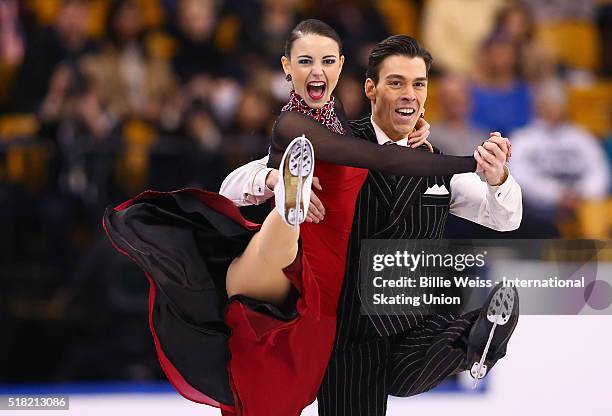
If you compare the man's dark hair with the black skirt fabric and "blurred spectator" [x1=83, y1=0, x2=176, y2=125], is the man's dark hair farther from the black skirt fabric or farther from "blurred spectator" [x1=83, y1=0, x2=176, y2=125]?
"blurred spectator" [x1=83, y1=0, x2=176, y2=125]

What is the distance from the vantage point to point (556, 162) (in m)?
6.91

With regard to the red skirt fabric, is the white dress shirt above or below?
above

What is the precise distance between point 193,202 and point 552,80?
4271 millimetres

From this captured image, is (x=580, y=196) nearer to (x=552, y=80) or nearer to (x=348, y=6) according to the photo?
(x=552, y=80)

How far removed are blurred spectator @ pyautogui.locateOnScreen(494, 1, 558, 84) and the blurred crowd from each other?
0.01 m

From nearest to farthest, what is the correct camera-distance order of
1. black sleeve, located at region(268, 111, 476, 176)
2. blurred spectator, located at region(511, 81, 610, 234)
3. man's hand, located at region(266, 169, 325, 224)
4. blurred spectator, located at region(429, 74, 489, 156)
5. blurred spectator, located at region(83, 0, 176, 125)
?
black sleeve, located at region(268, 111, 476, 176) → man's hand, located at region(266, 169, 325, 224) → blurred spectator, located at region(429, 74, 489, 156) → blurred spectator, located at region(511, 81, 610, 234) → blurred spectator, located at region(83, 0, 176, 125)

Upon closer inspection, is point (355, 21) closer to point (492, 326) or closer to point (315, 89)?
point (315, 89)

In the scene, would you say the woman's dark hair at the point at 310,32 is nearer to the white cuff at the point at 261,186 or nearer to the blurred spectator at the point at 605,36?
the white cuff at the point at 261,186

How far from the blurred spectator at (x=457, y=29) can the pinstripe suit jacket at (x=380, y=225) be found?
12.6 feet

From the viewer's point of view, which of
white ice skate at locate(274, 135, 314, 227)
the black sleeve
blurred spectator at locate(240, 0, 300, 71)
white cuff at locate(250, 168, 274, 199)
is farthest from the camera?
blurred spectator at locate(240, 0, 300, 71)

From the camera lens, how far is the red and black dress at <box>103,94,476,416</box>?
3.70 meters

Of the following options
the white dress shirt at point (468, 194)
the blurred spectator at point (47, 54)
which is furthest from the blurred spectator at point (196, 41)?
the white dress shirt at point (468, 194)

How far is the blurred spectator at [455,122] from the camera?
6.61 meters

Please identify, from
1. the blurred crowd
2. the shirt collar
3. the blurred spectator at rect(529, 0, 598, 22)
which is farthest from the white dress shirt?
the blurred spectator at rect(529, 0, 598, 22)
